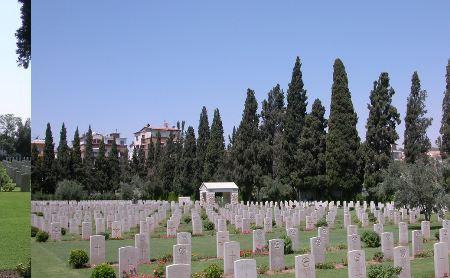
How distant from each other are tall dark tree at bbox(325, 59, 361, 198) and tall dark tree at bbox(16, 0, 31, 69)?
32.1 meters

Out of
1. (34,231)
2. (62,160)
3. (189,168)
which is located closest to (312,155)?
(189,168)

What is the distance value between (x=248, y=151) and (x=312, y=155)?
21.0 ft

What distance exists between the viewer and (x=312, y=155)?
4416 cm

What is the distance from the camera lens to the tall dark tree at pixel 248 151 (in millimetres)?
48281

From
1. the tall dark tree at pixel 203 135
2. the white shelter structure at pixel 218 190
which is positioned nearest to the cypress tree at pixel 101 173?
the tall dark tree at pixel 203 135

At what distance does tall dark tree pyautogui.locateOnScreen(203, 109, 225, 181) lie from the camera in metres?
54.5

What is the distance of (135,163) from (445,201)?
5363cm

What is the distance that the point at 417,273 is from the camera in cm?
1233

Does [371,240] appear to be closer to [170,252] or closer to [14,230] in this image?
[170,252]

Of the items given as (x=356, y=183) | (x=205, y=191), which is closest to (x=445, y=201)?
(x=356, y=183)

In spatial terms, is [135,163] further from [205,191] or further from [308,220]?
[308,220]

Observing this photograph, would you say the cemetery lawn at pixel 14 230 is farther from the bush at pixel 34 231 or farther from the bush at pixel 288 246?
the bush at pixel 288 246

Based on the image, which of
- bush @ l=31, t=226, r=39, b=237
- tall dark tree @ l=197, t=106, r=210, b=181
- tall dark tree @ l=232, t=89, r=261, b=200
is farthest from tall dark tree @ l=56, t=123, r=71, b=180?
tall dark tree @ l=197, t=106, r=210, b=181

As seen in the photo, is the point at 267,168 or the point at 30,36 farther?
the point at 267,168
